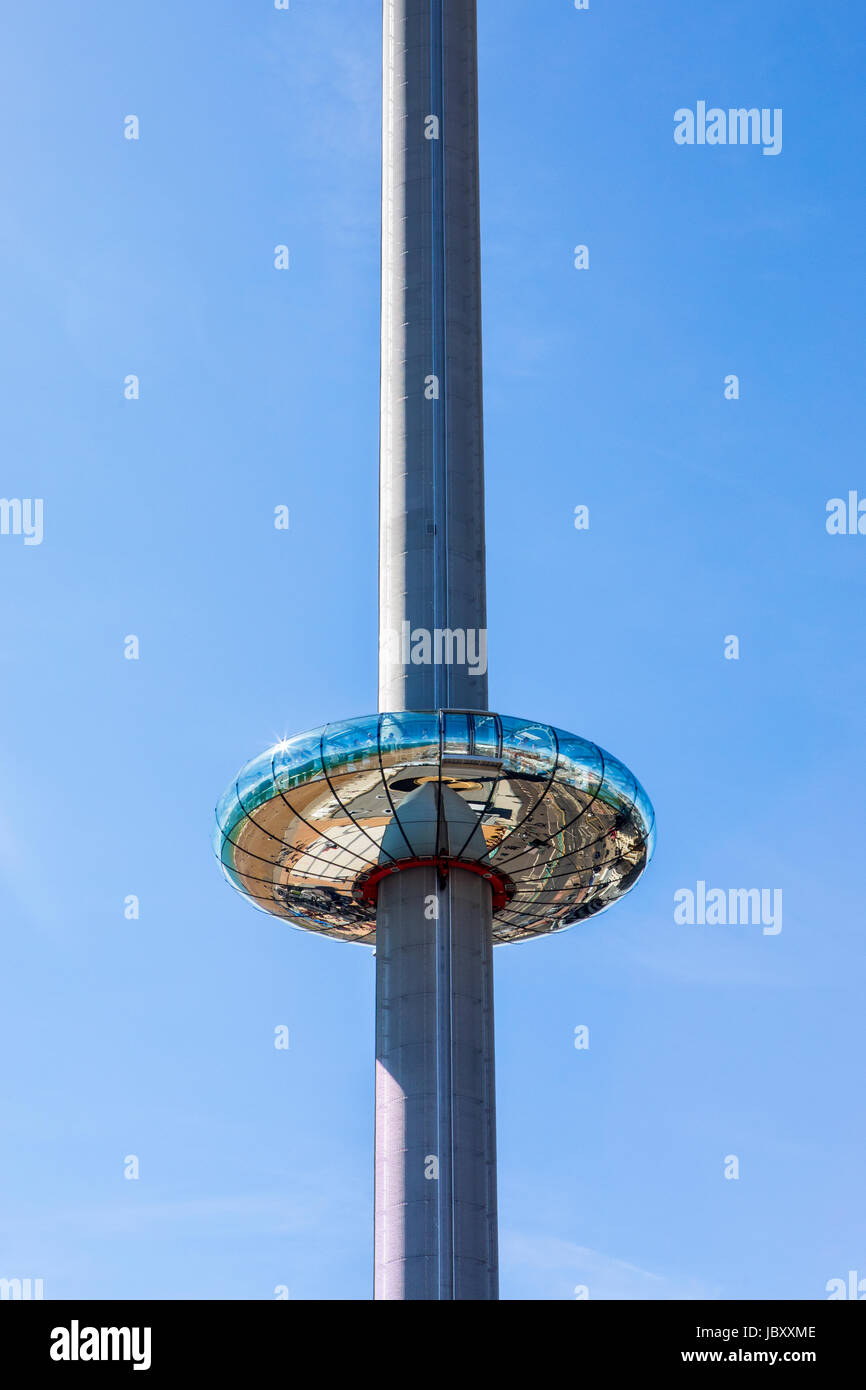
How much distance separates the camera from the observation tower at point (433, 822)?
36.9 metres

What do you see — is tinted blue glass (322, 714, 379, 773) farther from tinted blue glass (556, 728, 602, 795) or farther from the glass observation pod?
tinted blue glass (556, 728, 602, 795)

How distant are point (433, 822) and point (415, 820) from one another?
0.37 m

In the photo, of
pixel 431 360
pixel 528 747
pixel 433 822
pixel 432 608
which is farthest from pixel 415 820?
pixel 431 360

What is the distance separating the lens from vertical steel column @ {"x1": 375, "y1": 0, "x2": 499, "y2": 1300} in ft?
119

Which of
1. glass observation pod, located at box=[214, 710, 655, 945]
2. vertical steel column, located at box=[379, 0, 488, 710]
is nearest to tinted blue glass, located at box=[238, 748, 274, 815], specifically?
glass observation pod, located at box=[214, 710, 655, 945]

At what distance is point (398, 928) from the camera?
39.9 meters

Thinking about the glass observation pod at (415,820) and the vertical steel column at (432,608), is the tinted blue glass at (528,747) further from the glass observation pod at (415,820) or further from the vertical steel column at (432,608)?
the vertical steel column at (432,608)

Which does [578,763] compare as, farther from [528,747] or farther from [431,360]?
[431,360]

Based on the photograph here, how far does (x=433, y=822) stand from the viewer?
129 feet

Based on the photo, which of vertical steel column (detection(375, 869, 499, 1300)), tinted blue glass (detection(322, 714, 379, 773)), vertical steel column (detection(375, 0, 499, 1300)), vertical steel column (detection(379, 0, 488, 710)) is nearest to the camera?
vertical steel column (detection(375, 869, 499, 1300))

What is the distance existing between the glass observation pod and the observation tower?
0.15ft
